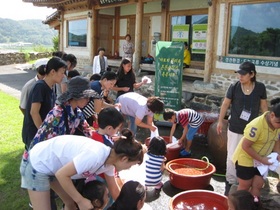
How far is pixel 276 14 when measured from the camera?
20.4 feet

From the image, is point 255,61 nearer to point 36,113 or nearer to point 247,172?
point 247,172

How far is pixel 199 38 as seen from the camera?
907cm

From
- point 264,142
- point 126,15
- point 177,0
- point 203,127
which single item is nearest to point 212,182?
point 264,142

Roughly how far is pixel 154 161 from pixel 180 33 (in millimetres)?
6442

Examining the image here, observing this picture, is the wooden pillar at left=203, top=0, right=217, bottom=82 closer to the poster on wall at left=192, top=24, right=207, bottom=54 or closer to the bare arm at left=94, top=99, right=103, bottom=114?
the poster on wall at left=192, top=24, right=207, bottom=54

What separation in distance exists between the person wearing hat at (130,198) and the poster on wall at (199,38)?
7.13 m

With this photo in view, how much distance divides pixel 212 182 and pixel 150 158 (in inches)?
45.3

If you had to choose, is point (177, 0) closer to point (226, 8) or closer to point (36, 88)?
point (226, 8)

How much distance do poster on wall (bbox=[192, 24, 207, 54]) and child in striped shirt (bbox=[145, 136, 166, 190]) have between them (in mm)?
5625

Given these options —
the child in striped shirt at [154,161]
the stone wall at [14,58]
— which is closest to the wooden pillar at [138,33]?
the child in striped shirt at [154,161]

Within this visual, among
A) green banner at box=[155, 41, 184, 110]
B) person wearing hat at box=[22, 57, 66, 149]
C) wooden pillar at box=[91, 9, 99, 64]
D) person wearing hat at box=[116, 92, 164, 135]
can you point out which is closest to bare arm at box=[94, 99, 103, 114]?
person wearing hat at box=[116, 92, 164, 135]

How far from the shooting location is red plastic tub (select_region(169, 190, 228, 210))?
10.6 ft

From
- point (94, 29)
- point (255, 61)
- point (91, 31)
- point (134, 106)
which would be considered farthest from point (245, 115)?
point (91, 31)

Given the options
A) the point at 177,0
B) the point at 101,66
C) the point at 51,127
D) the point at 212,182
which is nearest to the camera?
the point at 51,127
